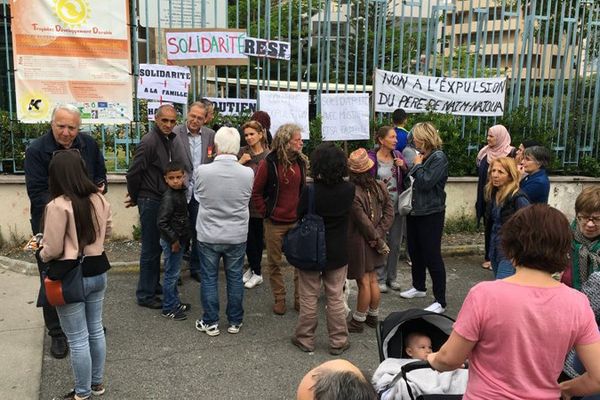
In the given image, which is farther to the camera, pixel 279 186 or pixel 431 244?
pixel 431 244

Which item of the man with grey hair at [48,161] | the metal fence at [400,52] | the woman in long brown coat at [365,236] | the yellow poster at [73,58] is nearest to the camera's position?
the man with grey hair at [48,161]

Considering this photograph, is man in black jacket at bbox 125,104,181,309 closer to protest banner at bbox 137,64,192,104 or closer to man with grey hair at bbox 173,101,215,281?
man with grey hair at bbox 173,101,215,281

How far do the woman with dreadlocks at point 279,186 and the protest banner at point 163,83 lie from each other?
2187 mm

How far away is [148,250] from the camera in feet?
15.5

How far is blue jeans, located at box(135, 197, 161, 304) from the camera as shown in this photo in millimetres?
4648

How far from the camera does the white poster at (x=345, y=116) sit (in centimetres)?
700

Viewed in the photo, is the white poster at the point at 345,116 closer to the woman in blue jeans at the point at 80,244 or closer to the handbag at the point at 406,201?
the handbag at the point at 406,201

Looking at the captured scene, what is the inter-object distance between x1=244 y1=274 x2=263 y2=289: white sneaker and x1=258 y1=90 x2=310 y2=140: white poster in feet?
6.52

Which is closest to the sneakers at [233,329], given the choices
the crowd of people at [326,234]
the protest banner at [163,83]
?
the crowd of people at [326,234]

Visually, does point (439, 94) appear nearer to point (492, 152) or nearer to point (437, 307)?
point (492, 152)

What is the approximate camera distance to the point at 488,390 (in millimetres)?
1963

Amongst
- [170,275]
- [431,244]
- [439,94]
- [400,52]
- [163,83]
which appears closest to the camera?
[170,275]

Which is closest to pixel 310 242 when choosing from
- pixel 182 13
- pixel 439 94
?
pixel 182 13

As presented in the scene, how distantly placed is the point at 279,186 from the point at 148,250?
51.4 inches
